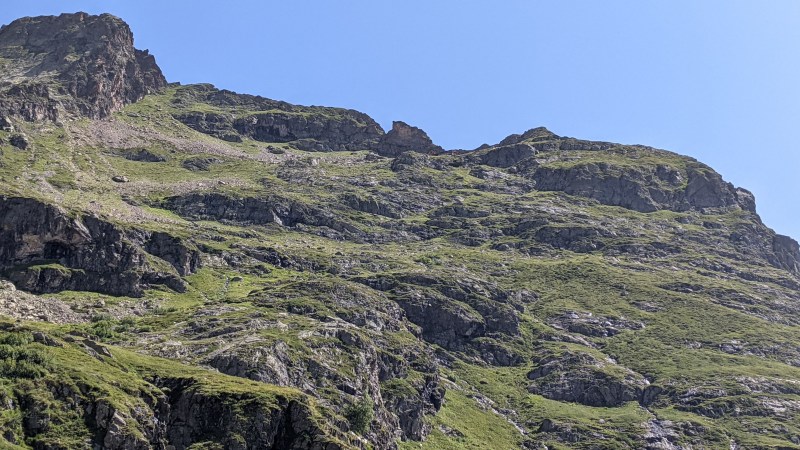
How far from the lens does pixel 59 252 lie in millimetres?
190000

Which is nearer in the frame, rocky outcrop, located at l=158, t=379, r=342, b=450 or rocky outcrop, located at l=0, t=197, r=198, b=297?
rocky outcrop, located at l=158, t=379, r=342, b=450

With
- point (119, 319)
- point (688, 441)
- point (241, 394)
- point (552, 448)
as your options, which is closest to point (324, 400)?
point (241, 394)

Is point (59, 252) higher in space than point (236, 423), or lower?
higher

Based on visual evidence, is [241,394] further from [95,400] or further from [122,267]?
[122,267]

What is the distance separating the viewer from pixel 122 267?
197250 millimetres

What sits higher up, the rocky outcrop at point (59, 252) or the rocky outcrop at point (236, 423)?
the rocky outcrop at point (59, 252)

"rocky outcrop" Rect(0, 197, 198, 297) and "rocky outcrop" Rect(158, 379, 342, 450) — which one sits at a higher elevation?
"rocky outcrop" Rect(0, 197, 198, 297)

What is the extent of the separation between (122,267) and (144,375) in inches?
3457

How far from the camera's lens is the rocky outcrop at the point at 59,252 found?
597ft

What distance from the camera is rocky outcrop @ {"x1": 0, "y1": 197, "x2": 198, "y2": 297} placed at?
182000 mm

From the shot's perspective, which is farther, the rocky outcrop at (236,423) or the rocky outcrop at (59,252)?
the rocky outcrop at (59,252)

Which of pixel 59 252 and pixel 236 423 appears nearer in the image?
pixel 236 423

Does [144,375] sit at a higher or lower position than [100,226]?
lower

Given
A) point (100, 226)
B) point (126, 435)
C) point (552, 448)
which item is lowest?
point (552, 448)
